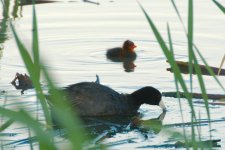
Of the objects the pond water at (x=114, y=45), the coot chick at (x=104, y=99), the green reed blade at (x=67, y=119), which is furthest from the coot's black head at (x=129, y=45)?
the green reed blade at (x=67, y=119)

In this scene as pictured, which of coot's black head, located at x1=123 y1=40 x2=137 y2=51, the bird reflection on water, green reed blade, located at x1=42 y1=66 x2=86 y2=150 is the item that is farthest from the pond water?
green reed blade, located at x1=42 y1=66 x2=86 y2=150

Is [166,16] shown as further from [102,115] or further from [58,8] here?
[102,115]

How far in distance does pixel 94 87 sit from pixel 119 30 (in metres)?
3.71

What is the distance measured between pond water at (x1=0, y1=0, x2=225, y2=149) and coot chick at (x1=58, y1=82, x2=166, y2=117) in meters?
0.16

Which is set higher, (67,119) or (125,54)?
(67,119)

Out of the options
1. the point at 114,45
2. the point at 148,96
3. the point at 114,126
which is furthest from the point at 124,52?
the point at 114,126

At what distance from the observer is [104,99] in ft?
29.9

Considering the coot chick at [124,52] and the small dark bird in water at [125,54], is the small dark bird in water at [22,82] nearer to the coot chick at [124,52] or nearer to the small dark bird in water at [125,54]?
the small dark bird in water at [125,54]

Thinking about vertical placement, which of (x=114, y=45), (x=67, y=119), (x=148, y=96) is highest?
A: (x=67, y=119)

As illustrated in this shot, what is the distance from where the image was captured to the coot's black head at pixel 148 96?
877cm

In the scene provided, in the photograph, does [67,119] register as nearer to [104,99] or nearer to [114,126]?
[114,126]

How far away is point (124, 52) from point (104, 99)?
7.37 ft

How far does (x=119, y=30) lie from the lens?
12539 millimetres

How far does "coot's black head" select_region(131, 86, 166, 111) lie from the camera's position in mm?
8773
